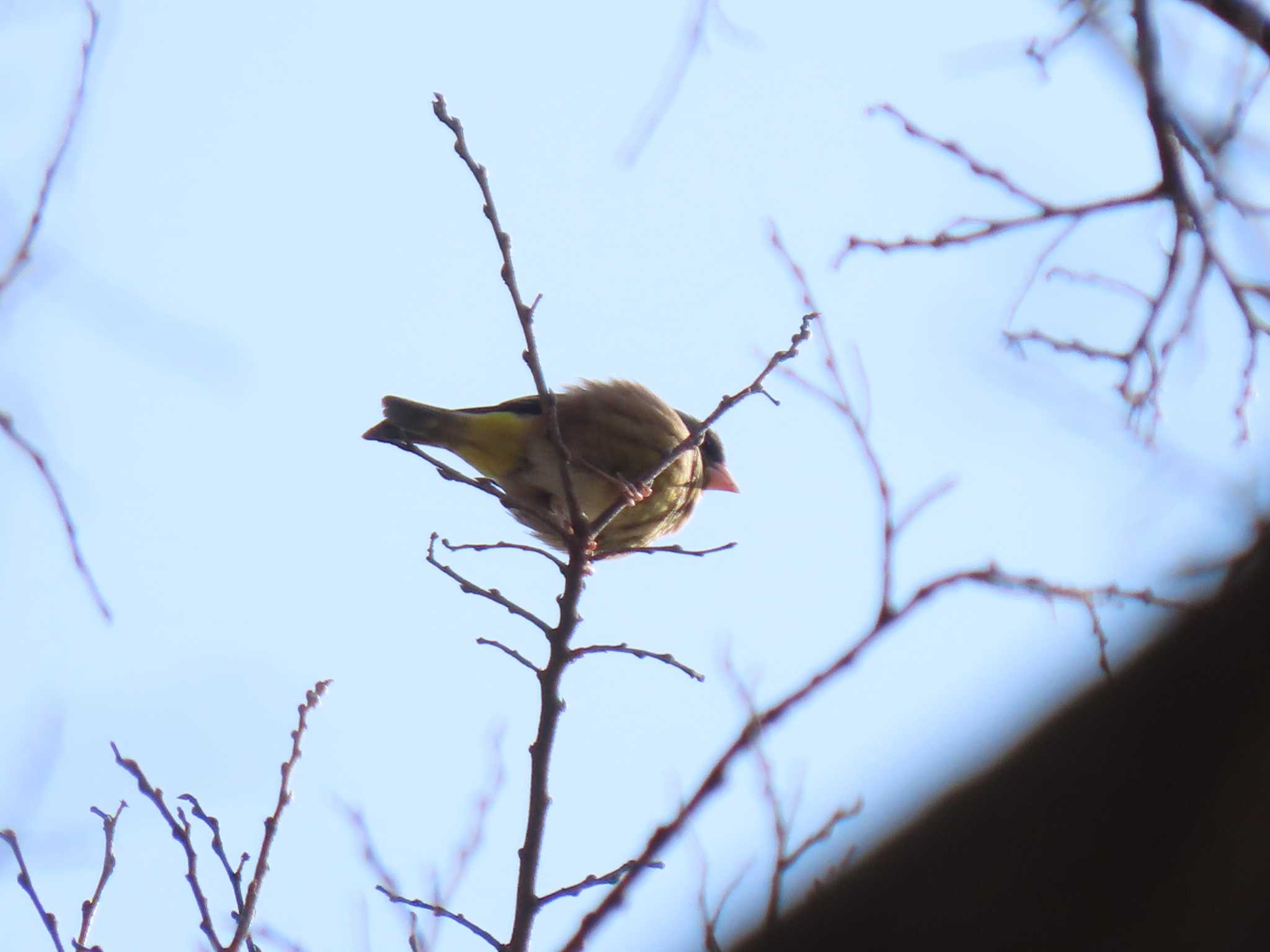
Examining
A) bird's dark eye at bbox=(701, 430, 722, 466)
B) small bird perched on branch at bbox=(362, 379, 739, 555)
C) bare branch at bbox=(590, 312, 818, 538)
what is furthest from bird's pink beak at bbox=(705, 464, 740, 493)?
bare branch at bbox=(590, 312, 818, 538)

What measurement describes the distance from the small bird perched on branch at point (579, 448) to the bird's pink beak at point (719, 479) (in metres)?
1.16

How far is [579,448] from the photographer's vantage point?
5762 millimetres

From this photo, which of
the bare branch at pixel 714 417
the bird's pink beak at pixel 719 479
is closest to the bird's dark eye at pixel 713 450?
the bird's pink beak at pixel 719 479

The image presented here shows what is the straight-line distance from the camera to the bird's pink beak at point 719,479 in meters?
7.14

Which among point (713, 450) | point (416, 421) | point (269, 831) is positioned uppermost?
point (713, 450)

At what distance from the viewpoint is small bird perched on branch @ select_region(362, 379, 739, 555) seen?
5.58 metres

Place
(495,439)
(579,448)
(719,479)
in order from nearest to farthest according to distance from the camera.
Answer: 1. (495,439)
2. (579,448)
3. (719,479)

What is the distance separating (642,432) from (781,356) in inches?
101

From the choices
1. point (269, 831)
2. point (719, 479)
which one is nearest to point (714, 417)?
point (269, 831)

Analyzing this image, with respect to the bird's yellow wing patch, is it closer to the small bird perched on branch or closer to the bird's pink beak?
the small bird perched on branch

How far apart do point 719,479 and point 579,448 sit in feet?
5.11

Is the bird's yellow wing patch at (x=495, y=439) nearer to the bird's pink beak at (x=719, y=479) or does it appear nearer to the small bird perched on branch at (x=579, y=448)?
the small bird perched on branch at (x=579, y=448)

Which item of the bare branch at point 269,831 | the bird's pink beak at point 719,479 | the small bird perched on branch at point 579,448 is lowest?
the bare branch at point 269,831

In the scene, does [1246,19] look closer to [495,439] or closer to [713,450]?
[495,439]
